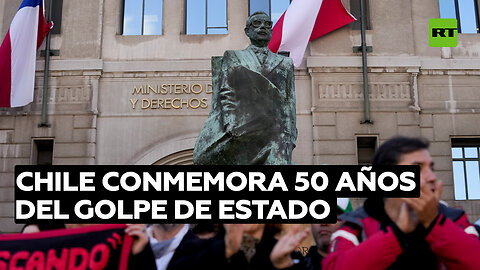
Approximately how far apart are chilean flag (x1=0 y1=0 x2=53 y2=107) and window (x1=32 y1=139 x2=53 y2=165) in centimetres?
131

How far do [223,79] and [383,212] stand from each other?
3178mm

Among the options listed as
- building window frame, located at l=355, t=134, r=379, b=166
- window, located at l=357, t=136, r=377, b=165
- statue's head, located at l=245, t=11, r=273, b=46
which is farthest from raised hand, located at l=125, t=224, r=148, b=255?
window, located at l=357, t=136, r=377, b=165

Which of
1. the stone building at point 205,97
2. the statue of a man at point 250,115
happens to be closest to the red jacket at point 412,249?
the statue of a man at point 250,115

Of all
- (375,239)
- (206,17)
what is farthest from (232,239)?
(206,17)

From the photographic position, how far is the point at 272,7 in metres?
17.7

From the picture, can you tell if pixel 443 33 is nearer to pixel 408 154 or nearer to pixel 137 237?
pixel 408 154

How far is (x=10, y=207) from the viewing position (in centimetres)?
1633

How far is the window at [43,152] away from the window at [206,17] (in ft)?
16.4

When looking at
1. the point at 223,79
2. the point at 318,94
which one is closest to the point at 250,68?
the point at 223,79

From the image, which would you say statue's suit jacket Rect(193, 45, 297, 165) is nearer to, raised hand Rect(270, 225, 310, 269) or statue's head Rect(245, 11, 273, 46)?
statue's head Rect(245, 11, 273, 46)

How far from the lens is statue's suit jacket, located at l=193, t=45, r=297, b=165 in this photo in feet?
18.4

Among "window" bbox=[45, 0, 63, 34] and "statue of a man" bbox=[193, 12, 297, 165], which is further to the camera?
"window" bbox=[45, 0, 63, 34]

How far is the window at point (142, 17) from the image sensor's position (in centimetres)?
1762

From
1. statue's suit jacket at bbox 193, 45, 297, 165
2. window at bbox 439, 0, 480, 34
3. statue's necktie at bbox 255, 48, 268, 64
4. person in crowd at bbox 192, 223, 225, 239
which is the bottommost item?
person in crowd at bbox 192, 223, 225, 239
